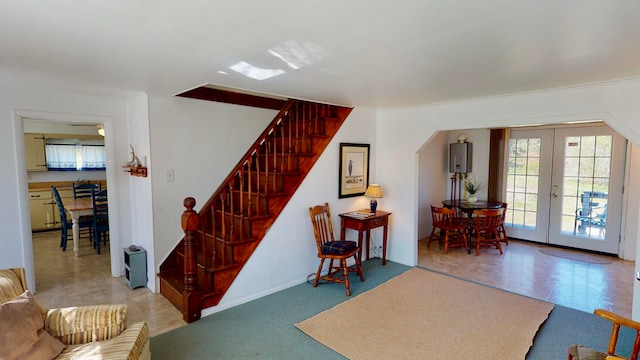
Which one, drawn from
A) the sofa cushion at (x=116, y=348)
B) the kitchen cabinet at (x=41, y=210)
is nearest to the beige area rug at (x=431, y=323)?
the sofa cushion at (x=116, y=348)

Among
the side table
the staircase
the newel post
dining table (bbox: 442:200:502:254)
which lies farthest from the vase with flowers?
the newel post

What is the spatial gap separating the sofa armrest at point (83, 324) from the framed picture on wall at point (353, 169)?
293 centimetres

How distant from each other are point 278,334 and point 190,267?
3.25 feet

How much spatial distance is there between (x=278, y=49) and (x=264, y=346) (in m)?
2.23

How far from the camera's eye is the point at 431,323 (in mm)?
3039

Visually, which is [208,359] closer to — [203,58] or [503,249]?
[203,58]

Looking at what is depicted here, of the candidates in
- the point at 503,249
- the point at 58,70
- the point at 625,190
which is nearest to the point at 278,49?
the point at 58,70

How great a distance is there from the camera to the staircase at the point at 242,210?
3078mm

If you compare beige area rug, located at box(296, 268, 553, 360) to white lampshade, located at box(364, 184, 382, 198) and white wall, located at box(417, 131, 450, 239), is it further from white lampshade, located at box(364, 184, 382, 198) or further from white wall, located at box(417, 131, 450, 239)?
white wall, located at box(417, 131, 450, 239)

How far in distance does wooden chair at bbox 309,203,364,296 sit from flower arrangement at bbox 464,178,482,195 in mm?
2763

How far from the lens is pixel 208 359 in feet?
8.19

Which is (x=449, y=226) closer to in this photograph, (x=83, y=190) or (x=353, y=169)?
(x=353, y=169)

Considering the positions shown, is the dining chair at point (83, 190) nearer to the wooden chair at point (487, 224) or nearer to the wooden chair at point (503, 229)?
the wooden chair at point (487, 224)

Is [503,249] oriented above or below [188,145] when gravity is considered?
below
